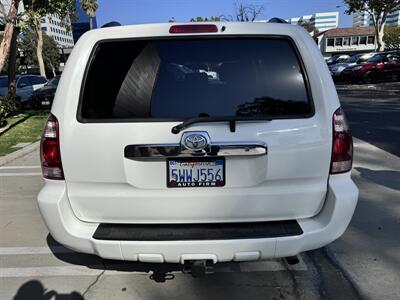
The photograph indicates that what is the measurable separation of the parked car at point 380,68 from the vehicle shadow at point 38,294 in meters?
24.1

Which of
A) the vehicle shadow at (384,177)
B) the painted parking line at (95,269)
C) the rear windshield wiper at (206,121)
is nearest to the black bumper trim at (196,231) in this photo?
the rear windshield wiper at (206,121)

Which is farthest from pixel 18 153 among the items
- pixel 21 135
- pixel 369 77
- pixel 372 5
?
pixel 372 5

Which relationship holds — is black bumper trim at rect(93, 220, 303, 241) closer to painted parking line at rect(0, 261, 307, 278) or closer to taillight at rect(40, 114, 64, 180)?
taillight at rect(40, 114, 64, 180)

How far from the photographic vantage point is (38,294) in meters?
3.40

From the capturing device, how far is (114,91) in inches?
111

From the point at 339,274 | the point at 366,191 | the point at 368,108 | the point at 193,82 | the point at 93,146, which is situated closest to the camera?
the point at 93,146

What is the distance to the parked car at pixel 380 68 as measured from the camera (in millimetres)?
24312

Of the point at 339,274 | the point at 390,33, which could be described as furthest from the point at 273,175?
the point at 390,33

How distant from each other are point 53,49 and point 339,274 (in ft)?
274

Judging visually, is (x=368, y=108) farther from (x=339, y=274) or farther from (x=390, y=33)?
(x=390, y=33)

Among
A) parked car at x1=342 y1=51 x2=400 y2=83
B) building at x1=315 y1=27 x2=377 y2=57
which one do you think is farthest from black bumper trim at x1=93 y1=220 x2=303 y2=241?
building at x1=315 y1=27 x2=377 y2=57

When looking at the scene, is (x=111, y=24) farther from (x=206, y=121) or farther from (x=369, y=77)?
(x=369, y=77)

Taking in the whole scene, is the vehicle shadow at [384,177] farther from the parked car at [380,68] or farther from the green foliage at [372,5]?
the green foliage at [372,5]

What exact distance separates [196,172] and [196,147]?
7.0 inches
